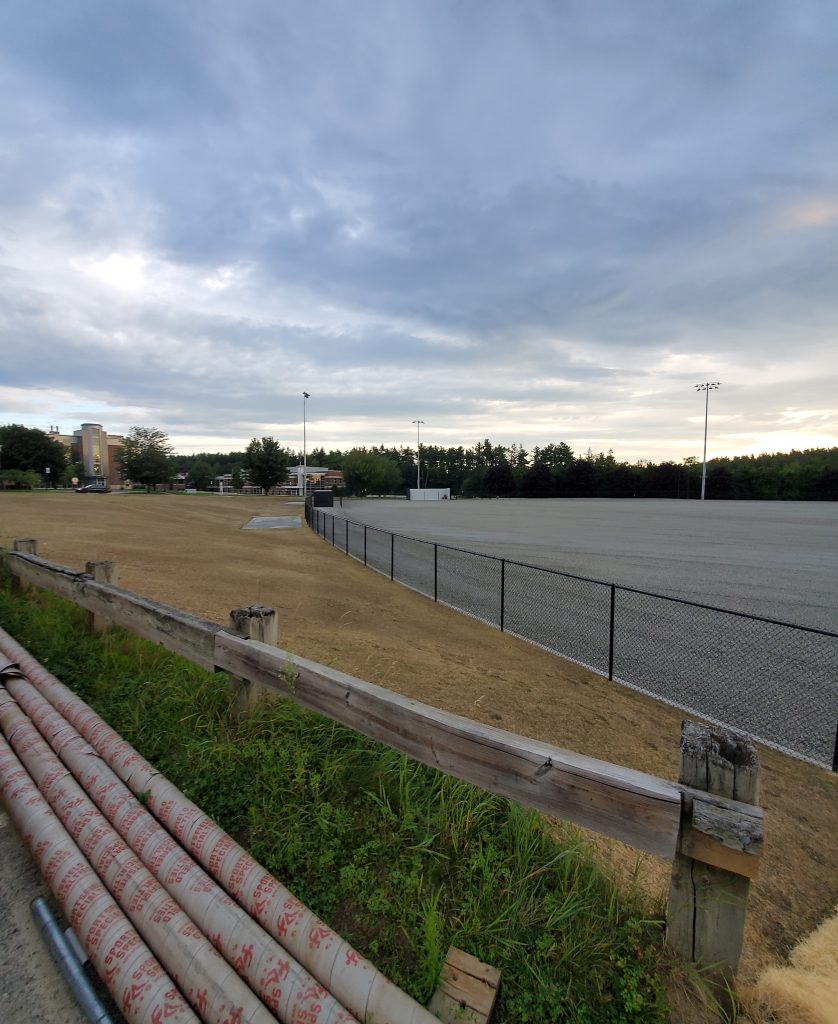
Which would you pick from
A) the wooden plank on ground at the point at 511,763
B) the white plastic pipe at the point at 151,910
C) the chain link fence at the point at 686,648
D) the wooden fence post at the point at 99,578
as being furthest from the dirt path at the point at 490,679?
the white plastic pipe at the point at 151,910

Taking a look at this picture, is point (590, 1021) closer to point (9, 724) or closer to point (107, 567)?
point (9, 724)

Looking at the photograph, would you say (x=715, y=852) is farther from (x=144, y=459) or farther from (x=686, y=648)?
(x=144, y=459)

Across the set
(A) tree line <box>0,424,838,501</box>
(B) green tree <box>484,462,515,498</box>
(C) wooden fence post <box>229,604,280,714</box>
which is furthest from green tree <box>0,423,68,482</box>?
(C) wooden fence post <box>229,604,280,714</box>

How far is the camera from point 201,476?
136m

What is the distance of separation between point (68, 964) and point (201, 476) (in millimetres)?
145552

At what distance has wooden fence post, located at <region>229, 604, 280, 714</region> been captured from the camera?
125 inches

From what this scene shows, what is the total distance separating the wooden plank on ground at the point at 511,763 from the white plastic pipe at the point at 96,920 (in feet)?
3.65

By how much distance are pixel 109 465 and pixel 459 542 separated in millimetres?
153349

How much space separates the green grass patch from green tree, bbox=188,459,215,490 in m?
143

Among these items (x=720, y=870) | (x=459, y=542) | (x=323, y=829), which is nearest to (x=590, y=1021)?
(x=720, y=870)

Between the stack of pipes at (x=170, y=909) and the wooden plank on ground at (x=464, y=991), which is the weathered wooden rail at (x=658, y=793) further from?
the stack of pipes at (x=170, y=909)

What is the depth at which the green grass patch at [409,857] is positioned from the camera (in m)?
1.79

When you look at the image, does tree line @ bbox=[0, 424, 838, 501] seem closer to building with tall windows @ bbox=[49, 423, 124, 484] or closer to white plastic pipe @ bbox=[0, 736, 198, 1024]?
building with tall windows @ bbox=[49, 423, 124, 484]

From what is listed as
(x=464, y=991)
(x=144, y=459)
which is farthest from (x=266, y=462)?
(x=464, y=991)
